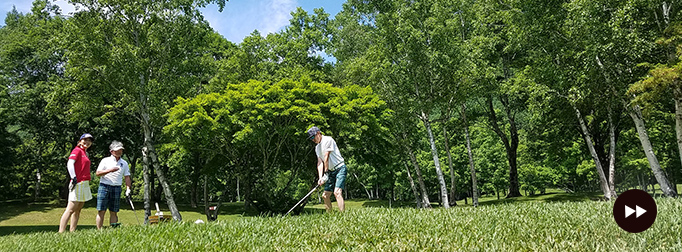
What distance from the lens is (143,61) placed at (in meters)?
18.7

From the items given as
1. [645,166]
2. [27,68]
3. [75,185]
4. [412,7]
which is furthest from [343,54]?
[645,166]

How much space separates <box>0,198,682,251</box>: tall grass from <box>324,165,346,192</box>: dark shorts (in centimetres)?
102

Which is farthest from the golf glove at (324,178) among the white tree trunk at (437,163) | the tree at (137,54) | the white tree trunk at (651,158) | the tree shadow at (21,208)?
the tree shadow at (21,208)

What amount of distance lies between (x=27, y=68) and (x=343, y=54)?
27707 mm

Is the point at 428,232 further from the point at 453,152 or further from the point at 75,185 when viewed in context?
the point at 453,152

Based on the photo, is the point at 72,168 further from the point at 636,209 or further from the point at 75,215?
the point at 636,209

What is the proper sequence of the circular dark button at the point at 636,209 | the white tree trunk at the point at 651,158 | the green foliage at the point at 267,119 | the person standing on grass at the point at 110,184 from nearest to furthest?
the circular dark button at the point at 636,209 < the person standing on grass at the point at 110,184 < the white tree trunk at the point at 651,158 < the green foliage at the point at 267,119

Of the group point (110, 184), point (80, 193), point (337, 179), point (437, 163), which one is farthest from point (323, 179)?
point (437, 163)

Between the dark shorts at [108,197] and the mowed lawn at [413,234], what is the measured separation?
7.02ft

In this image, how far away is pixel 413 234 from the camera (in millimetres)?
4711

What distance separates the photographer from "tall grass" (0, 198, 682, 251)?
3.72 m

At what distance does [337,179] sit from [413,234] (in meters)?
3.14

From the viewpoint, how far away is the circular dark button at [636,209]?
2.37m

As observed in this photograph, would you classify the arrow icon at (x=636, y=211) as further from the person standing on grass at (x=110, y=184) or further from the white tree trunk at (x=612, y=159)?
the white tree trunk at (x=612, y=159)
